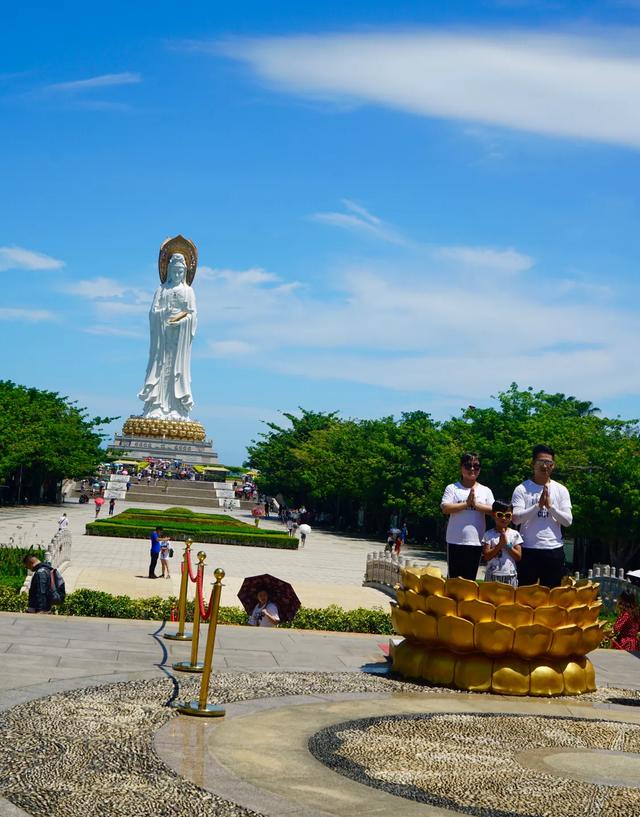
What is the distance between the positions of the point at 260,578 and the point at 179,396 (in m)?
57.1

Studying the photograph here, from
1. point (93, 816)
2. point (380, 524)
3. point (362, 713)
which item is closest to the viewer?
point (93, 816)

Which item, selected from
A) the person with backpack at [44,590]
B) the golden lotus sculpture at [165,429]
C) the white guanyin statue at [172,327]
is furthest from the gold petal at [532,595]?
the golden lotus sculpture at [165,429]

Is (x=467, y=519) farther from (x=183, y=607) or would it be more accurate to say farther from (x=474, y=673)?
(x=183, y=607)

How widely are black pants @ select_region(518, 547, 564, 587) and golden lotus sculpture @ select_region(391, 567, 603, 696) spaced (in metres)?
0.23

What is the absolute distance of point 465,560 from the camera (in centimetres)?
973

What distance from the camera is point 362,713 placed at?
26.1 feet

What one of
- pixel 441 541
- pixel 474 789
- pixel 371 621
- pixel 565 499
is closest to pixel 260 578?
pixel 371 621

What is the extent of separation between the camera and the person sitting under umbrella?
13672 millimetres

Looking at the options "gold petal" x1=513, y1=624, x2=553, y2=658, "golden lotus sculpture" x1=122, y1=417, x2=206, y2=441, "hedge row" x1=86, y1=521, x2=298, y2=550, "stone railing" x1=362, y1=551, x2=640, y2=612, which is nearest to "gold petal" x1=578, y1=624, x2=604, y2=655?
"gold petal" x1=513, y1=624, x2=553, y2=658

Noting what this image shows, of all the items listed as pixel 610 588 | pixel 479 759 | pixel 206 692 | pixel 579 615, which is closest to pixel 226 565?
pixel 610 588

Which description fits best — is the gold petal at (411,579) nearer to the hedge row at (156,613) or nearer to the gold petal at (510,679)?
the gold petal at (510,679)

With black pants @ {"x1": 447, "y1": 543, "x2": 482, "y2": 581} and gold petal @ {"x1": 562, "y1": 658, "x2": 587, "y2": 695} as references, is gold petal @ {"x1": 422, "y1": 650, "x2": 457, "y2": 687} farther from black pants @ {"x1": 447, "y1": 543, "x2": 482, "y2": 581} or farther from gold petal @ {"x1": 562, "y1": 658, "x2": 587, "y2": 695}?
gold petal @ {"x1": 562, "y1": 658, "x2": 587, "y2": 695}

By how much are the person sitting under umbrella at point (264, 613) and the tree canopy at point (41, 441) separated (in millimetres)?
30966

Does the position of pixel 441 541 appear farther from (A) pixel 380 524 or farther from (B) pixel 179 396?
(B) pixel 179 396
